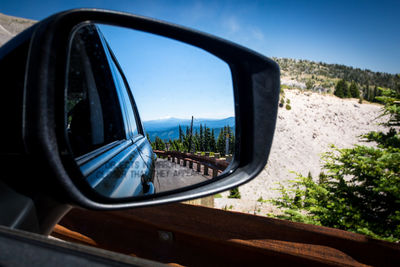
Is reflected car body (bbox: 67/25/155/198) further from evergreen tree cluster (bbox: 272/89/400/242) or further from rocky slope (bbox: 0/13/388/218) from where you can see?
rocky slope (bbox: 0/13/388/218)

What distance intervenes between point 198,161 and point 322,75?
155 m

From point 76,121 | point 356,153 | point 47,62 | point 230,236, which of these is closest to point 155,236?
point 230,236

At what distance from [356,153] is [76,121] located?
539cm

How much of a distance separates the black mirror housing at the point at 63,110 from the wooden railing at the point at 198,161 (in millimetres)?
68

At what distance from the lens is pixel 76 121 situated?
0.95 m

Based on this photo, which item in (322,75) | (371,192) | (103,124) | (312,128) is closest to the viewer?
(103,124)

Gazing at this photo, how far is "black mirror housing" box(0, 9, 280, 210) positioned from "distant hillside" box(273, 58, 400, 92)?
11730cm

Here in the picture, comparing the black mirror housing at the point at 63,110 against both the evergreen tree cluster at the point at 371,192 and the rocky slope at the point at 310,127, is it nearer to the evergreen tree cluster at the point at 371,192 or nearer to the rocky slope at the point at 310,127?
the evergreen tree cluster at the point at 371,192

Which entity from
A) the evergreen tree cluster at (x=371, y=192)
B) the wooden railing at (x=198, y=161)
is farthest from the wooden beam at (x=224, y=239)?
the evergreen tree cluster at (x=371, y=192)

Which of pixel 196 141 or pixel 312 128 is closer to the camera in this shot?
pixel 196 141

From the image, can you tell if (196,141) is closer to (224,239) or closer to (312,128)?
(224,239)

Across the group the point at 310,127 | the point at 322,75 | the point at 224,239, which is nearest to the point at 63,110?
the point at 224,239

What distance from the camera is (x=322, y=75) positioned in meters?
135

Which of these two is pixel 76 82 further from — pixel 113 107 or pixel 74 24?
pixel 113 107
